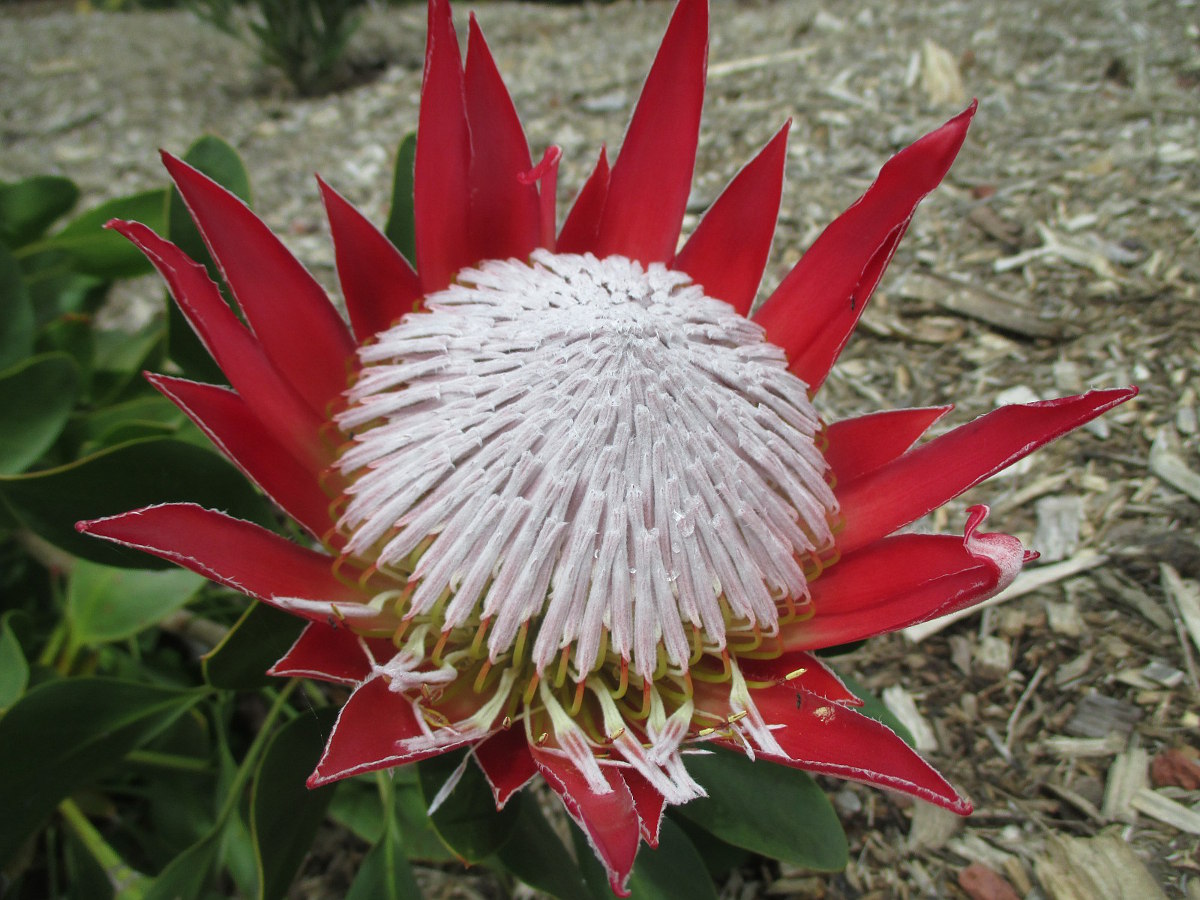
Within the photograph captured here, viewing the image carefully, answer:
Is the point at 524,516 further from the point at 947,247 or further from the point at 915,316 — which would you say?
the point at 947,247

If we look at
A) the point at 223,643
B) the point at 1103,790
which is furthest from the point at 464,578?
the point at 1103,790

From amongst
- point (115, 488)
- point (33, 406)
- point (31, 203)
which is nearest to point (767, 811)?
point (115, 488)

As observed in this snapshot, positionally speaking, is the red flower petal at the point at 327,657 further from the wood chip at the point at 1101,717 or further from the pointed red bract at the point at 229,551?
the wood chip at the point at 1101,717

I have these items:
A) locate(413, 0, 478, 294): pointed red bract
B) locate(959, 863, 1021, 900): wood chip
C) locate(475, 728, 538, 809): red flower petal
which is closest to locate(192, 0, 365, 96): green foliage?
locate(413, 0, 478, 294): pointed red bract

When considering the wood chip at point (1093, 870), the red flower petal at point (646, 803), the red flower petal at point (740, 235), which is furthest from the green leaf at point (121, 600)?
the wood chip at point (1093, 870)

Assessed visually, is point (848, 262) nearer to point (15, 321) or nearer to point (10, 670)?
point (10, 670)

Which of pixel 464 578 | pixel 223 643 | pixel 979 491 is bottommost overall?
pixel 223 643
